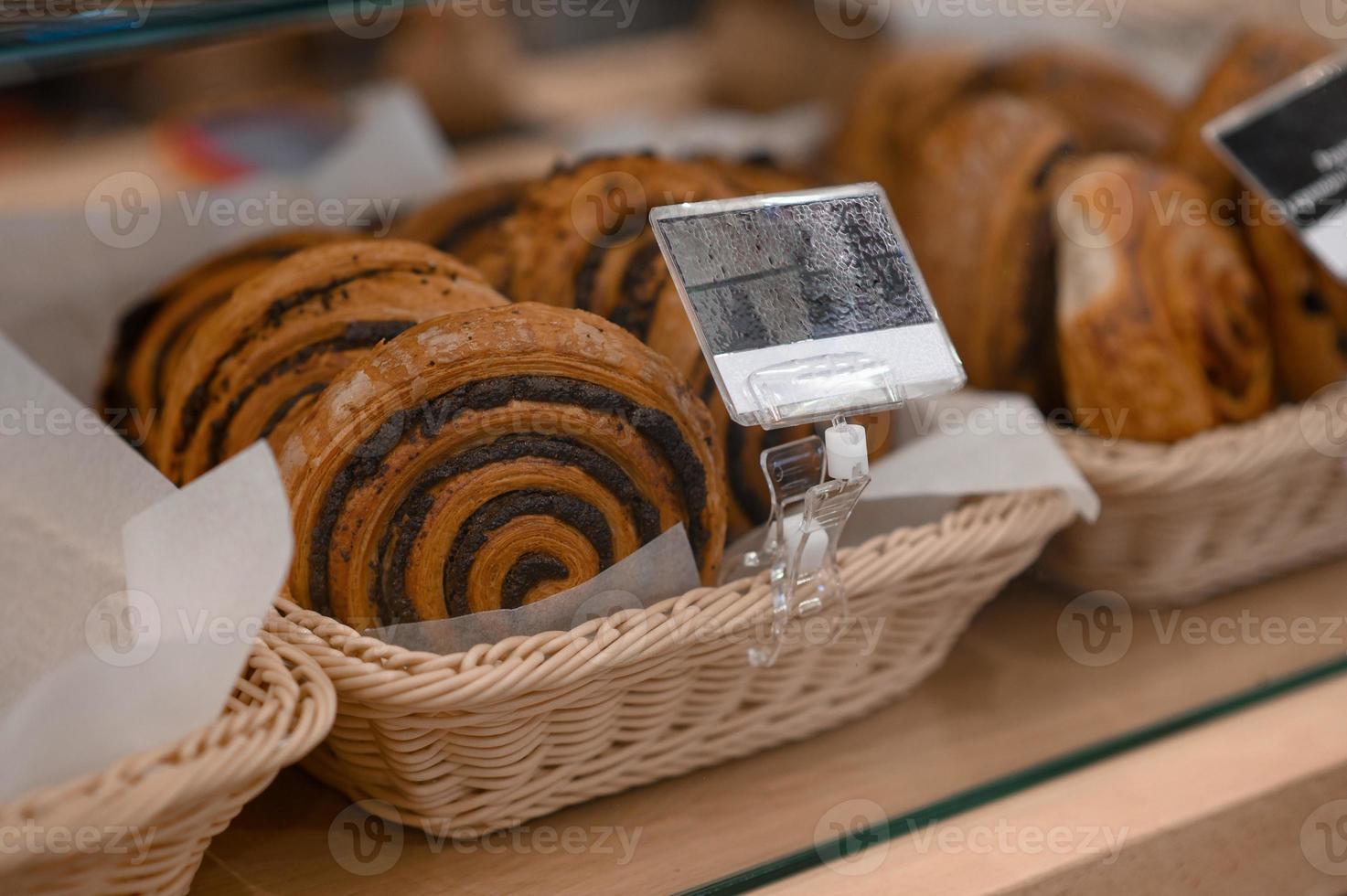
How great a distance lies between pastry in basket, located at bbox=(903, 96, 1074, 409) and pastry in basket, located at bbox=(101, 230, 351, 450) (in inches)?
21.3

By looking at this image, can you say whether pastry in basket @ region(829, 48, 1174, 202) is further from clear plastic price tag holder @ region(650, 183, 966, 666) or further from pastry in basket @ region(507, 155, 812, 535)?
clear plastic price tag holder @ region(650, 183, 966, 666)

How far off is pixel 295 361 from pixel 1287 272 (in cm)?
83

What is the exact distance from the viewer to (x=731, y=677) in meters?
0.78

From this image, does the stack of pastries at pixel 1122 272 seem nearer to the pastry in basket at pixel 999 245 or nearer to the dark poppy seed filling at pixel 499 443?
the pastry in basket at pixel 999 245

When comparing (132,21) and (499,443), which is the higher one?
(132,21)

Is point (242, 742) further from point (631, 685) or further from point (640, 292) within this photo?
point (640, 292)

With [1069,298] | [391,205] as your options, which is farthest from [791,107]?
[1069,298]

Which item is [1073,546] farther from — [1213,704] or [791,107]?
[791,107]

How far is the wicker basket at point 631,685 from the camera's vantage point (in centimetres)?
66

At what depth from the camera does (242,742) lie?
584mm

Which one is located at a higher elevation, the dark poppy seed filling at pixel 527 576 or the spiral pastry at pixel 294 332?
the spiral pastry at pixel 294 332

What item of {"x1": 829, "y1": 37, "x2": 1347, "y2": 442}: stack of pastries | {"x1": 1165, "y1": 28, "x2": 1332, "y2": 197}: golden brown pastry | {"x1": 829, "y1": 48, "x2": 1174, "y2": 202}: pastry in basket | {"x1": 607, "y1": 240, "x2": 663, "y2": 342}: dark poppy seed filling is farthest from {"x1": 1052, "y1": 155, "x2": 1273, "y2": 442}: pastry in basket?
{"x1": 607, "y1": 240, "x2": 663, "y2": 342}: dark poppy seed filling

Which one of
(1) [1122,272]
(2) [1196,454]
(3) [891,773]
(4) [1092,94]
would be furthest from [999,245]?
(3) [891,773]

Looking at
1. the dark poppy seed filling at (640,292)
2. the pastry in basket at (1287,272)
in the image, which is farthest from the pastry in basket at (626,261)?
the pastry in basket at (1287,272)
